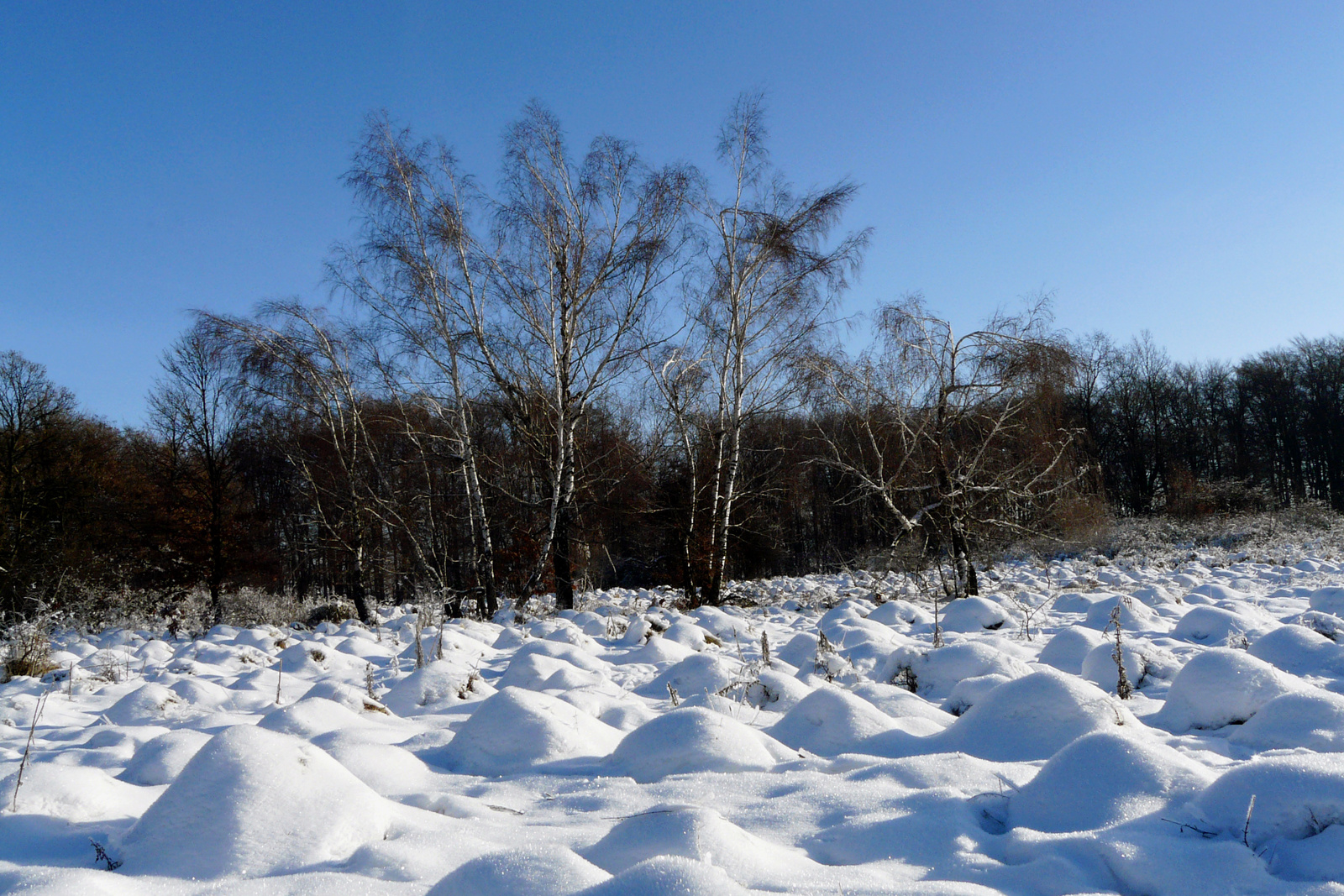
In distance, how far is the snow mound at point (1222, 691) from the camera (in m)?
2.98

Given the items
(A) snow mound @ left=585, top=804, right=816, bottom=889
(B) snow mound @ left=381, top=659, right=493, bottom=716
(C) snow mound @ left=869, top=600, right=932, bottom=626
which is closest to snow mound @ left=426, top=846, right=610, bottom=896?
(A) snow mound @ left=585, top=804, right=816, bottom=889

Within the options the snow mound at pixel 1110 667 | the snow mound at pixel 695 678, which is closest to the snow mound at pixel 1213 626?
the snow mound at pixel 1110 667

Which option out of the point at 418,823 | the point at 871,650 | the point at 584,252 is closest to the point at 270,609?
the point at 584,252

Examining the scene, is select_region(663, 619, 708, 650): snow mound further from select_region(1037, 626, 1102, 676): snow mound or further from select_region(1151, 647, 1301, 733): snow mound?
select_region(1151, 647, 1301, 733): snow mound

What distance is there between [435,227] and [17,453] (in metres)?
12.4

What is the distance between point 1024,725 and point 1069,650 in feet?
6.23

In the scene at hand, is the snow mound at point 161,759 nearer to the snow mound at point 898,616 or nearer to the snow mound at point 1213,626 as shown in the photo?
the snow mound at point 898,616

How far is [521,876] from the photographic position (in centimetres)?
148

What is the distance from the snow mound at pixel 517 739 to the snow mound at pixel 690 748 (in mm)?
261

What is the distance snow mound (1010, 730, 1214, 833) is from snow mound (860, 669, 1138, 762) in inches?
24.3

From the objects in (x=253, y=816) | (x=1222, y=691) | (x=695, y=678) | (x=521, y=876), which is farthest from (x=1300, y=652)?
(x=253, y=816)

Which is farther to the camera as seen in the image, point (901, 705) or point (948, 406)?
point (948, 406)

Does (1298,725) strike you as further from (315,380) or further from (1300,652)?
(315,380)

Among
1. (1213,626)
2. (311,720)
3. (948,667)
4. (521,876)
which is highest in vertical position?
(521,876)
